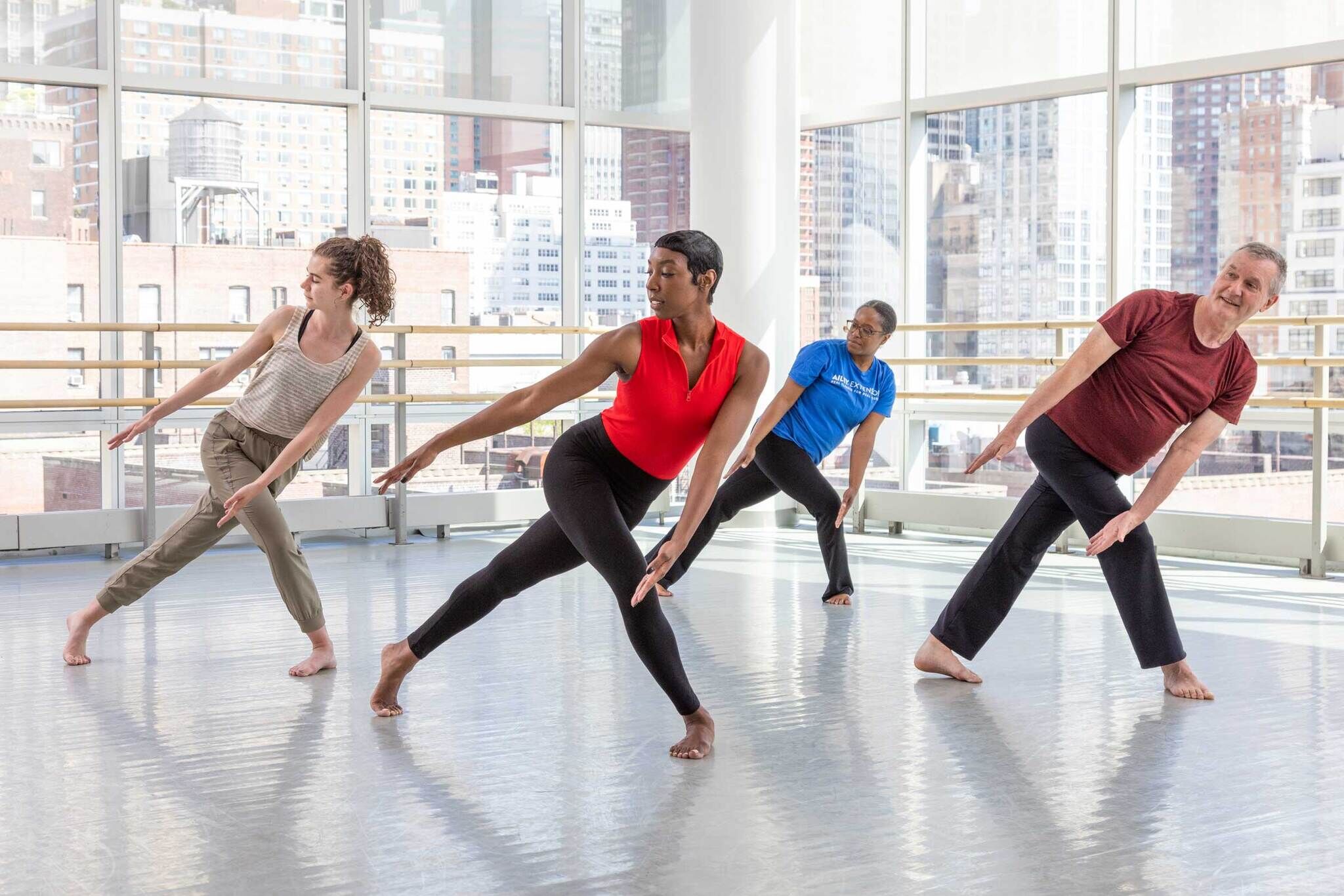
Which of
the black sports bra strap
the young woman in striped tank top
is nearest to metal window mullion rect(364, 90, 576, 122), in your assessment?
the young woman in striped tank top

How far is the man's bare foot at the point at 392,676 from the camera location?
3.77m

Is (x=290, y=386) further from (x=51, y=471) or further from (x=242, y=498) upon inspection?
(x=51, y=471)

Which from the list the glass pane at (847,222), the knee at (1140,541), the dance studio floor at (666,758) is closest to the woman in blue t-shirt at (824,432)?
the dance studio floor at (666,758)

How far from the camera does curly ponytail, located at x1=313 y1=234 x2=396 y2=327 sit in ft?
13.6

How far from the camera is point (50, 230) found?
24.6 feet

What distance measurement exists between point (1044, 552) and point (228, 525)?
7.90ft

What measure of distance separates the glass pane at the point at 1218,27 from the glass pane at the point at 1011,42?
7.7 inches

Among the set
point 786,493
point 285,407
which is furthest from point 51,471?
point 786,493

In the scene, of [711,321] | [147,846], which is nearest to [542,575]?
[711,321]

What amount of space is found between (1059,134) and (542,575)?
5370 mm

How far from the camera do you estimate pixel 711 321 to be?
3.37m

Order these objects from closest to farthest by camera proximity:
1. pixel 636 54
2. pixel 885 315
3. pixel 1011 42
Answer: pixel 885 315, pixel 1011 42, pixel 636 54

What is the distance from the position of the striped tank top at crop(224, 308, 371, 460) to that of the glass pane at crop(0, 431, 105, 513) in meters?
3.61

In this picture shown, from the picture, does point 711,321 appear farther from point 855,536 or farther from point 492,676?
point 855,536
